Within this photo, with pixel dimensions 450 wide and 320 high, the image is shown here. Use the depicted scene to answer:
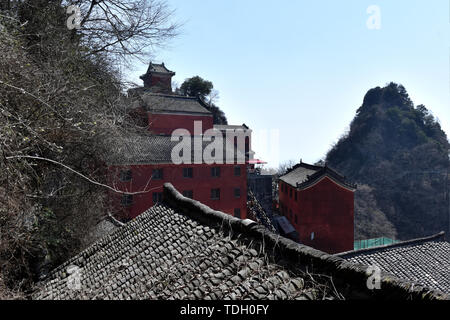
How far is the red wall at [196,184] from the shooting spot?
14266mm

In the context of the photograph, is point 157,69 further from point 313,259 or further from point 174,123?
point 313,259

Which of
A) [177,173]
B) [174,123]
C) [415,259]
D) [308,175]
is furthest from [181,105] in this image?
[415,259]

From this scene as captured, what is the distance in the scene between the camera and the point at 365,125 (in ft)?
123

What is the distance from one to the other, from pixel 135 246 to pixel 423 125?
42.8 m

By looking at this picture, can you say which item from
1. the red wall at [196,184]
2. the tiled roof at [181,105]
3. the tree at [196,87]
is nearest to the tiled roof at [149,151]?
the red wall at [196,184]

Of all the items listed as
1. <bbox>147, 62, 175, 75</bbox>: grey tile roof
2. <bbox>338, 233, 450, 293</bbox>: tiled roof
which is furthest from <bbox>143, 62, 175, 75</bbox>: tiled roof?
<bbox>338, 233, 450, 293</bbox>: tiled roof

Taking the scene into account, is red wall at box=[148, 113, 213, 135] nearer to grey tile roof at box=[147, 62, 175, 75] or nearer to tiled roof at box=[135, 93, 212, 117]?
tiled roof at box=[135, 93, 212, 117]

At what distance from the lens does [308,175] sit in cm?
1778

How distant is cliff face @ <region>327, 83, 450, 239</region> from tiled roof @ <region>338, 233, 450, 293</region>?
70.9 ft

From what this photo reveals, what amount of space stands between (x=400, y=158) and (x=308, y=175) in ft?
79.4

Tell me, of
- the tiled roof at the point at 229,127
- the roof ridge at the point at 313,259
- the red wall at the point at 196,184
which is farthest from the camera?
the tiled roof at the point at 229,127

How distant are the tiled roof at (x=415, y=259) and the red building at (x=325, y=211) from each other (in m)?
6.51

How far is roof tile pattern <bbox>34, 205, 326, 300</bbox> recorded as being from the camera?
254cm

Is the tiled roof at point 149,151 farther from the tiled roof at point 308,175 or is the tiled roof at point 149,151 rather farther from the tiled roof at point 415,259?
the tiled roof at point 415,259
